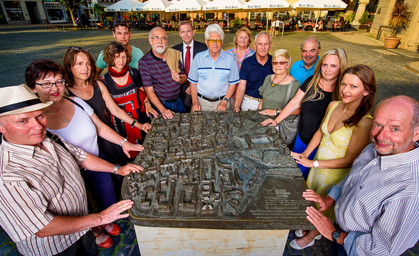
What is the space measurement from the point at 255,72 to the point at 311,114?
4.38ft

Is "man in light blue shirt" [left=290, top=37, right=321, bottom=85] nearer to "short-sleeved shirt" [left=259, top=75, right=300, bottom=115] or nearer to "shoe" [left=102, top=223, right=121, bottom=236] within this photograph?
"short-sleeved shirt" [left=259, top=75, right=300, bottom=115]

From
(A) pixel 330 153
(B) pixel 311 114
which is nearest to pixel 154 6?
(B) pixel 311 114

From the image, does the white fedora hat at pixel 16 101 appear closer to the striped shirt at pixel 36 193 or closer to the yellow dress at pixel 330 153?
the striped shirt at pixel 36 193

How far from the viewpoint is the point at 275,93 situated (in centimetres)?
359

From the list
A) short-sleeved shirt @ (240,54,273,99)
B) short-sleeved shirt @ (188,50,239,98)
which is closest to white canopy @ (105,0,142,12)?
short-sleeved shirt @ (188,50,239,98)

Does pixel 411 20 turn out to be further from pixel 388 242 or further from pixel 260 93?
pixel 388 242

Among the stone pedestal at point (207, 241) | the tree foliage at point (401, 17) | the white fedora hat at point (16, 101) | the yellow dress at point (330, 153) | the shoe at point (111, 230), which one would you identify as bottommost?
the shoe at point (111, 230)

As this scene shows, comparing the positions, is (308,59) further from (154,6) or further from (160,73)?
(154,6)

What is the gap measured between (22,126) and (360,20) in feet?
101

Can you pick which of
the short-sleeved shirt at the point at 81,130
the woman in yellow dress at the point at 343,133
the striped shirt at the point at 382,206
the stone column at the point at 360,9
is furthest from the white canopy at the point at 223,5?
the stone column at the point at 360,9

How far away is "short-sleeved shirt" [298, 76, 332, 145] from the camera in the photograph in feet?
9.72

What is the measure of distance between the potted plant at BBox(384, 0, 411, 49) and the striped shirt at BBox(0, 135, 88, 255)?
59.7ft

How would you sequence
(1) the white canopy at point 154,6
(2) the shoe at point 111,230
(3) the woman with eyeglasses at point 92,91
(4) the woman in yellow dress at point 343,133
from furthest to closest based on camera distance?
(1) the white canopy at point 154,6
(2) the shoe at point 111,230
(3) the woman with eyeglasses at point 92,91
(4) the woman in yellow dress at point 343,133

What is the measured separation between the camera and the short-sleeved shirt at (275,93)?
3506 mm
